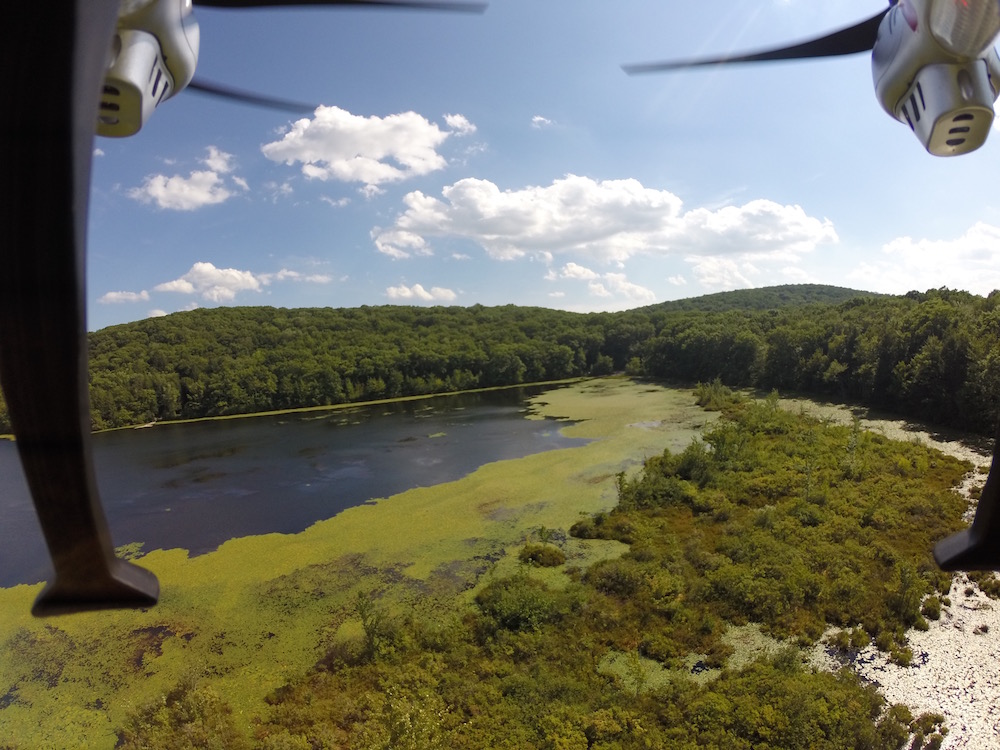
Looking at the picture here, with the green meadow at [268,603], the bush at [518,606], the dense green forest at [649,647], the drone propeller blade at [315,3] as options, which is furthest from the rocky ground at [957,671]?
the drone propeller blade at [315,3]

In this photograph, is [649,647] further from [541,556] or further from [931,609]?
[931,609]

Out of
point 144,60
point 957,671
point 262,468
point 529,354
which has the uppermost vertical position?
point 144,60

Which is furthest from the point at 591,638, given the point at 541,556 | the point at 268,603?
the point at 268,603

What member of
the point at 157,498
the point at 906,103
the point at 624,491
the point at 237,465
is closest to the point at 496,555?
the point at 624,491

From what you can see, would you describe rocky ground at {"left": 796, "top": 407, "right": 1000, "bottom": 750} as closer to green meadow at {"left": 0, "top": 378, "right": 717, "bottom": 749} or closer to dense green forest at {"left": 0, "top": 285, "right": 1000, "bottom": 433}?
green meadow at {"left": 0, "top": 378, "right": 717, "bottom": 749}

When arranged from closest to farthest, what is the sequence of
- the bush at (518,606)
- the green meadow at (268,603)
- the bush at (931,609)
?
1. the green meadow at (268,603)
2. the bush at (931,609)
3. the bush at (518,606)

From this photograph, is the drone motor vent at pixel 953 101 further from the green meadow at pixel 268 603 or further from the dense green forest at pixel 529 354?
the dense green forest at pixel 529 354
